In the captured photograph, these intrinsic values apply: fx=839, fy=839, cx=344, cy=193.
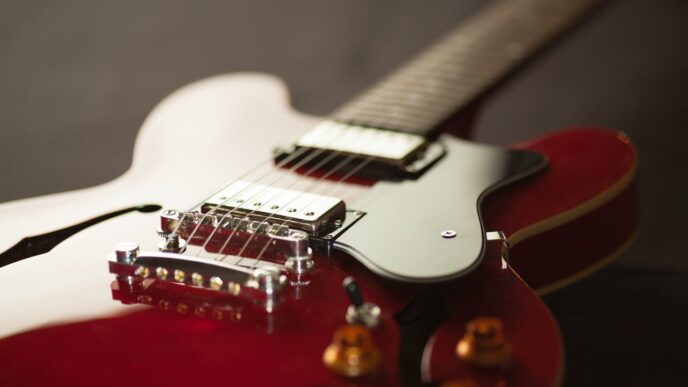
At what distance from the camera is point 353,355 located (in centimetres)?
50

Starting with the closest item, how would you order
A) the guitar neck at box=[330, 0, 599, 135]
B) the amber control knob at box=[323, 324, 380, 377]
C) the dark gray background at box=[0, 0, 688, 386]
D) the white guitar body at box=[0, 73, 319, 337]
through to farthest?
1. the amber control knob at box=[323, 324, 380, 377]
2. the white guitar body at box=[0, 73, 319, 337]
3. the guitar neck at box=[330, 0, 599, 135]
4. the dark gray background at box=[0, 0, 688, 386]

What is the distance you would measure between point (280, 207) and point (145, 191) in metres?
0.16

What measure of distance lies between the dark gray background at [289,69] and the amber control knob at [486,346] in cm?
56

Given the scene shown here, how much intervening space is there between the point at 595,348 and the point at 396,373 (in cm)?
37

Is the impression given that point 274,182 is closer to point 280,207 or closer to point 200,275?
point 280,207

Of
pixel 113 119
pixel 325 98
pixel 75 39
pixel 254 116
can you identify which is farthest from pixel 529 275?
pixel 75 39

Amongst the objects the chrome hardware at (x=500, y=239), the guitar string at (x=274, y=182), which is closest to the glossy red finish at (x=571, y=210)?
the chrome hardware at (x=500, y=239)

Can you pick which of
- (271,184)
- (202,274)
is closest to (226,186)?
(271,184)

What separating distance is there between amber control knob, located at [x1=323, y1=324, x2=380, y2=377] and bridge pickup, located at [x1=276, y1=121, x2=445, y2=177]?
325mm

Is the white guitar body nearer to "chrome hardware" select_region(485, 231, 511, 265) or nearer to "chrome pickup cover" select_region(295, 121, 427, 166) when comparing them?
"chrome pickup cover" select_region(295, 121, 427, 166)

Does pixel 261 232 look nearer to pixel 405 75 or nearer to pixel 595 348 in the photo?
pixel 595 348

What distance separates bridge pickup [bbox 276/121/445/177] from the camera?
0.82 metres

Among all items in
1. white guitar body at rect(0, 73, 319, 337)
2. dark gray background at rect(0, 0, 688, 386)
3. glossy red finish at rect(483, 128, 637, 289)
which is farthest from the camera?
dark gray background at rect(0, 0, 688, 386)

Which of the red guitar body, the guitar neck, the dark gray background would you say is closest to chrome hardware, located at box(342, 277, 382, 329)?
the red guitar body
